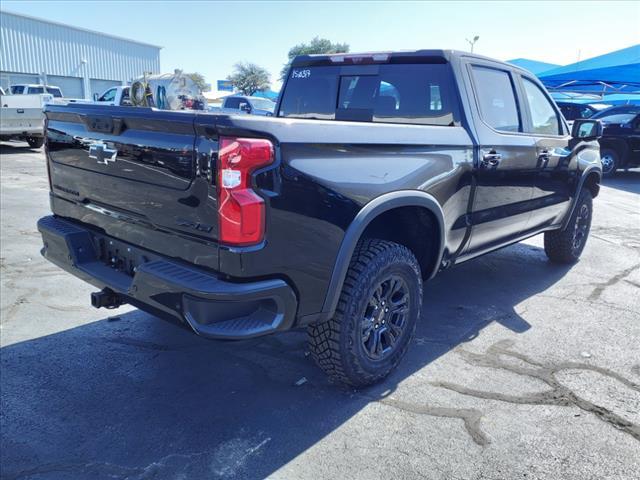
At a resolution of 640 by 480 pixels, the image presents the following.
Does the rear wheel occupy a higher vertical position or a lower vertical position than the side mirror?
lower

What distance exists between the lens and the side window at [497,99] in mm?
3770

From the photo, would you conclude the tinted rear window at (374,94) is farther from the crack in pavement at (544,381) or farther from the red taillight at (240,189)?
the red taillight at (240,189)

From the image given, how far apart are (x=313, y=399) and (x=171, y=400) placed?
0.81 m

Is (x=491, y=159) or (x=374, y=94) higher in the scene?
(x=374, y=94)

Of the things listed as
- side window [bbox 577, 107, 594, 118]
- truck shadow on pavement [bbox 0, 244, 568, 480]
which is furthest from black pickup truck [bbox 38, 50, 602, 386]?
side window [bbox 577, 107, 594, 118]

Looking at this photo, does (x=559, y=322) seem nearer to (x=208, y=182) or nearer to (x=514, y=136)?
(x=514, y=136)

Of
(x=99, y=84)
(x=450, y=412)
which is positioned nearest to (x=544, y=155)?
(x=450, y=412)

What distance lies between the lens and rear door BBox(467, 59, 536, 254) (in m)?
3.66

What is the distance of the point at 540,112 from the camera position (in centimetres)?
462

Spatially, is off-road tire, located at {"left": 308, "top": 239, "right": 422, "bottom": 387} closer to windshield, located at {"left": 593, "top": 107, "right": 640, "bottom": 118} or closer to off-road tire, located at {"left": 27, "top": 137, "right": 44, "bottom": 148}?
windshield, located at {"left": 593, "top": 107, "right": 640, "bottom": 118}

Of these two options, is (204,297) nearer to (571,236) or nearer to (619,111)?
(571,236)

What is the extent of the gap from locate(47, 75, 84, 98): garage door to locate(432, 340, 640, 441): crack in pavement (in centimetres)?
4089

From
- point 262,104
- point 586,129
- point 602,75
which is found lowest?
point 262,104

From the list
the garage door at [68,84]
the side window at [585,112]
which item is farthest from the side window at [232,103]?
the garage door at [68,84]
